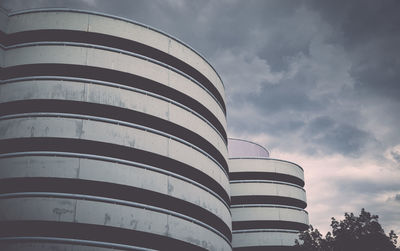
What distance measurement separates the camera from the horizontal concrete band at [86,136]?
69.2ft

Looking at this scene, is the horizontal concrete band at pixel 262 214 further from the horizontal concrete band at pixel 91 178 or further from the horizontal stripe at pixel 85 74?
the horizontal stripe at pixel 85 74

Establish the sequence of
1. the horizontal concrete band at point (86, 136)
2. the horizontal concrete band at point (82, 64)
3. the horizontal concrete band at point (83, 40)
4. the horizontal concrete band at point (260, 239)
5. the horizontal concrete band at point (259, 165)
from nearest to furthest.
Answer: the horizontal concrete band at point (86, 136) < the horizontal concrete band at point (82, 64) < the horizontal concrete band at point (83, 40) < the horizontal concrete band at point (260, 239) < the horizontal concrete band at point (259, 165)

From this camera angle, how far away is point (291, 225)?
3916 cm

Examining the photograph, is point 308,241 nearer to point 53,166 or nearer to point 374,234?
point 374,234

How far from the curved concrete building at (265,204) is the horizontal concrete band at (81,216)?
57.6 ft

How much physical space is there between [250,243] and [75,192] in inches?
870

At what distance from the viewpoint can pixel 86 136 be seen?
2130cm

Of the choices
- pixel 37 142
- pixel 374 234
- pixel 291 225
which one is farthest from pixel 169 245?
pixel 291 225

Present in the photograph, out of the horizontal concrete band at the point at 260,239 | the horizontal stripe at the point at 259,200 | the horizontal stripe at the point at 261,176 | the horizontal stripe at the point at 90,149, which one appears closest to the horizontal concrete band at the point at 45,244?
the horizontal stripe at the point at 90,149

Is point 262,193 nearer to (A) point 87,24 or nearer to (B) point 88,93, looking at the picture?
(B) point 88,93

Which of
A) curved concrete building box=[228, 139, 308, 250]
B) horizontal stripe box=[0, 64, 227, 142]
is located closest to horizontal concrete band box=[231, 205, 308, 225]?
curved concrete building box=[228, 139, 308, 250]

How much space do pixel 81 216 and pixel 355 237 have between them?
16.0 meters

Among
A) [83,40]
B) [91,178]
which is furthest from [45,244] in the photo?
[83,40]

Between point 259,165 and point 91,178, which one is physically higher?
point 259,165
